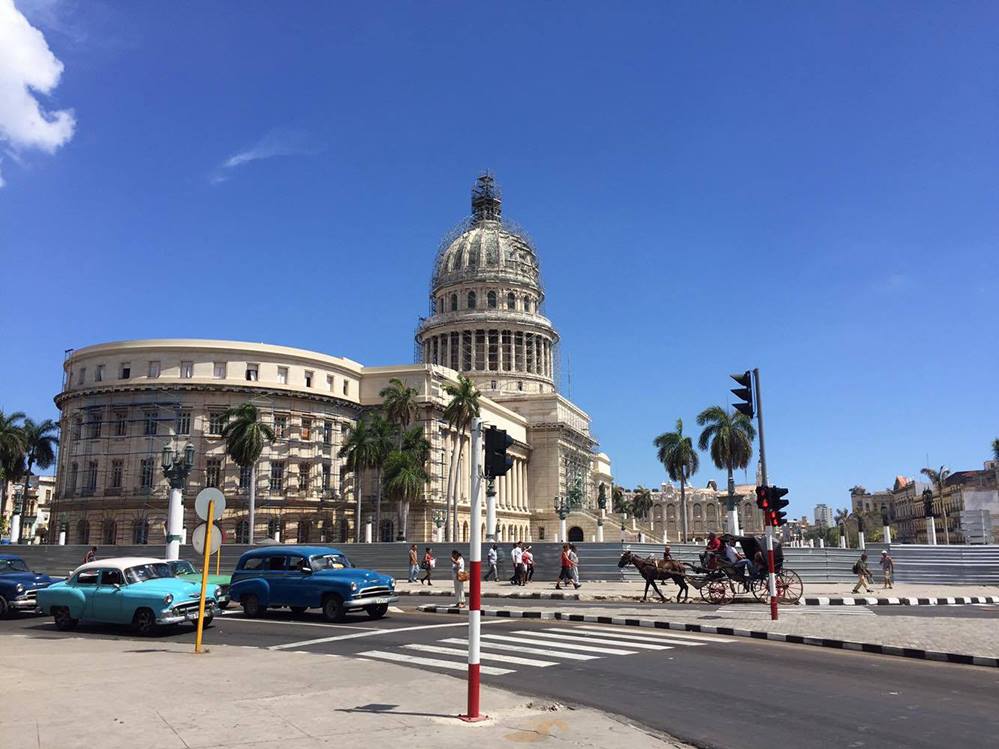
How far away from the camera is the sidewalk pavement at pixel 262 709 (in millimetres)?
8195

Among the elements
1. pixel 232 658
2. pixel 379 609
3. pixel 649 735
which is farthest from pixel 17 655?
pixel 649 735

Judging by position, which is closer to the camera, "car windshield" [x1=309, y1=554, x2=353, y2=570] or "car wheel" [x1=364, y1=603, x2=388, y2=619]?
"car wheel" [x1=364, y1=603, x2=388, y2=619]

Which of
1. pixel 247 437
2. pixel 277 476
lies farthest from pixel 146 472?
pixel 247 437

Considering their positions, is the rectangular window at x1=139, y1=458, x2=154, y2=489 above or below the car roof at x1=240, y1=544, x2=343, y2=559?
above

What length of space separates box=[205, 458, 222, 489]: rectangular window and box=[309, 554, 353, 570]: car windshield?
4437cm

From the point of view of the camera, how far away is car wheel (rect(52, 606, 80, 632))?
1842cm

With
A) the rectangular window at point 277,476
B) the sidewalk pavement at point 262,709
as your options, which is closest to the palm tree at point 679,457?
the rectangular window at point 277,476

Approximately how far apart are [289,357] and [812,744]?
204ft

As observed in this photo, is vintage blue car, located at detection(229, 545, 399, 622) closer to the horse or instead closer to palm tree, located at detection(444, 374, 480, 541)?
Answer: the horse

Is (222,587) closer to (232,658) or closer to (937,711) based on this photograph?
(232,658)

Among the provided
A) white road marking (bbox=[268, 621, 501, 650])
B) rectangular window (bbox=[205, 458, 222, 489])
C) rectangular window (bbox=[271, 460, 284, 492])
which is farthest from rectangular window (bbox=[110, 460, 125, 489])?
white road marking (bbox=[268, 621, 501, 650])

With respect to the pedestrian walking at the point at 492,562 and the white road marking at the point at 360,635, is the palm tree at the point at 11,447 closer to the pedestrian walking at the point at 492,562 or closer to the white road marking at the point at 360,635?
the pedestrian walking at the point at 492,562

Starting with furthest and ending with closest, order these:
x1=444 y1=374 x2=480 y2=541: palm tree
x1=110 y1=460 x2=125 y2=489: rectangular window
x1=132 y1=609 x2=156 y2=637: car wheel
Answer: x1=444 y1=374 x2=480 y2=541: palm tree
x1=110 y1=460 x2=125 y2=489: rectangular window
x1=132 y1=609 x2=156 y2=637: car wheel

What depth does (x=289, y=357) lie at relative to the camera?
218 ft
